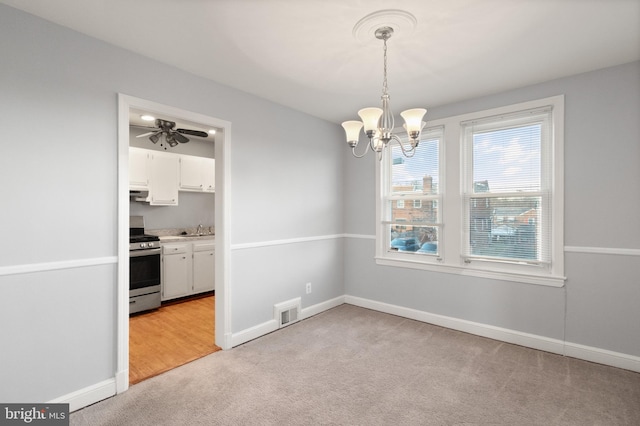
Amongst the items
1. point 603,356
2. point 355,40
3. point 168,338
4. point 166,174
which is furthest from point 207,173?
point 603,356

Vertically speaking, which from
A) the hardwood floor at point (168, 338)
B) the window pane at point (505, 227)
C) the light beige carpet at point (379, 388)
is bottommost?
the hardwood floor at point (168, 338)

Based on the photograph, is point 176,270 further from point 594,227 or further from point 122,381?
point 594,227

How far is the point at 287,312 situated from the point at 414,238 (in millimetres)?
1814

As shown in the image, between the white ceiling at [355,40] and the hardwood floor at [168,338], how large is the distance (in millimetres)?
2592

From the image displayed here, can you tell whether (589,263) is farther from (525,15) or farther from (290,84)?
(290,84)

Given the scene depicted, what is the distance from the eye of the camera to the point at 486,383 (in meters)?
2.44

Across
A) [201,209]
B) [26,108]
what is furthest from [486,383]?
[201,209]

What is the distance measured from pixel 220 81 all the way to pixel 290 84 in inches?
26.1

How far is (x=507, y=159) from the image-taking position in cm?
326

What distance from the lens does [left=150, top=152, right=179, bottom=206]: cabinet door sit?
472 cm

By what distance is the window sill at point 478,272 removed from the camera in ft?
9.82

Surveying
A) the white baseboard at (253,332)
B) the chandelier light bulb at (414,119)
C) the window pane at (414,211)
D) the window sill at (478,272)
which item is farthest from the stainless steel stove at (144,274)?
the chandelier light bulb at (414,119)

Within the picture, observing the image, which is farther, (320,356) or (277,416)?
(320,356)

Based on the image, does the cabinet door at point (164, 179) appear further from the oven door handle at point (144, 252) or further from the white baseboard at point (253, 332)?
the white baseboard at point (253, 332)
